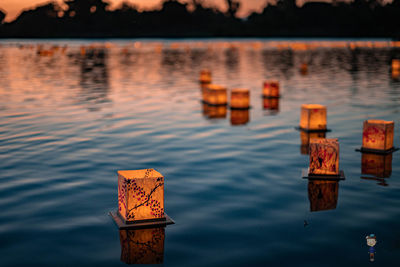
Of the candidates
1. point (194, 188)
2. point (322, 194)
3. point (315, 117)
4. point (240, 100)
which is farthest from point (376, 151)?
point (240, 100)

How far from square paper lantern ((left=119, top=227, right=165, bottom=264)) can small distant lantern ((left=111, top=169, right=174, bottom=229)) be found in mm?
178

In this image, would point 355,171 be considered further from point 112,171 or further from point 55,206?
point 55,206

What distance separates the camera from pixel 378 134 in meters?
12.1

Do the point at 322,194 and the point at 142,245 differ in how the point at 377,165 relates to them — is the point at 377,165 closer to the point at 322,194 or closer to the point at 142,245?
the point at 322,194

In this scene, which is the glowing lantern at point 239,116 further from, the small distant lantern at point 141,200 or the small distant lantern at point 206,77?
the small distant lantern at point 206,77

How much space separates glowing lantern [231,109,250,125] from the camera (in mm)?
16812

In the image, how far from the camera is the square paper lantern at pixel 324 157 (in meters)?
9.86

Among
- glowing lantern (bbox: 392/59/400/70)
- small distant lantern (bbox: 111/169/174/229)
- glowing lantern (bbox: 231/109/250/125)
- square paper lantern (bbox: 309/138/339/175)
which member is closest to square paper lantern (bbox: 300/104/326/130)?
glowing lantern (bbox: 231/109/250/125)

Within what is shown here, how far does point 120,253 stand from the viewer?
6.72 meters

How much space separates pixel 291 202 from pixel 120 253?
3.18m

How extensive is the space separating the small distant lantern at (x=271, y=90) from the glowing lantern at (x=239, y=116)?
13.3ft

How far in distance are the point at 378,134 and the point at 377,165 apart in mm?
1214

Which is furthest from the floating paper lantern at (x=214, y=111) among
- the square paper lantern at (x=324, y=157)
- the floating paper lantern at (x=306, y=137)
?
the square paper lantern at (x=324, y=157)

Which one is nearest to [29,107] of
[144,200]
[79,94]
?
[79,94]
